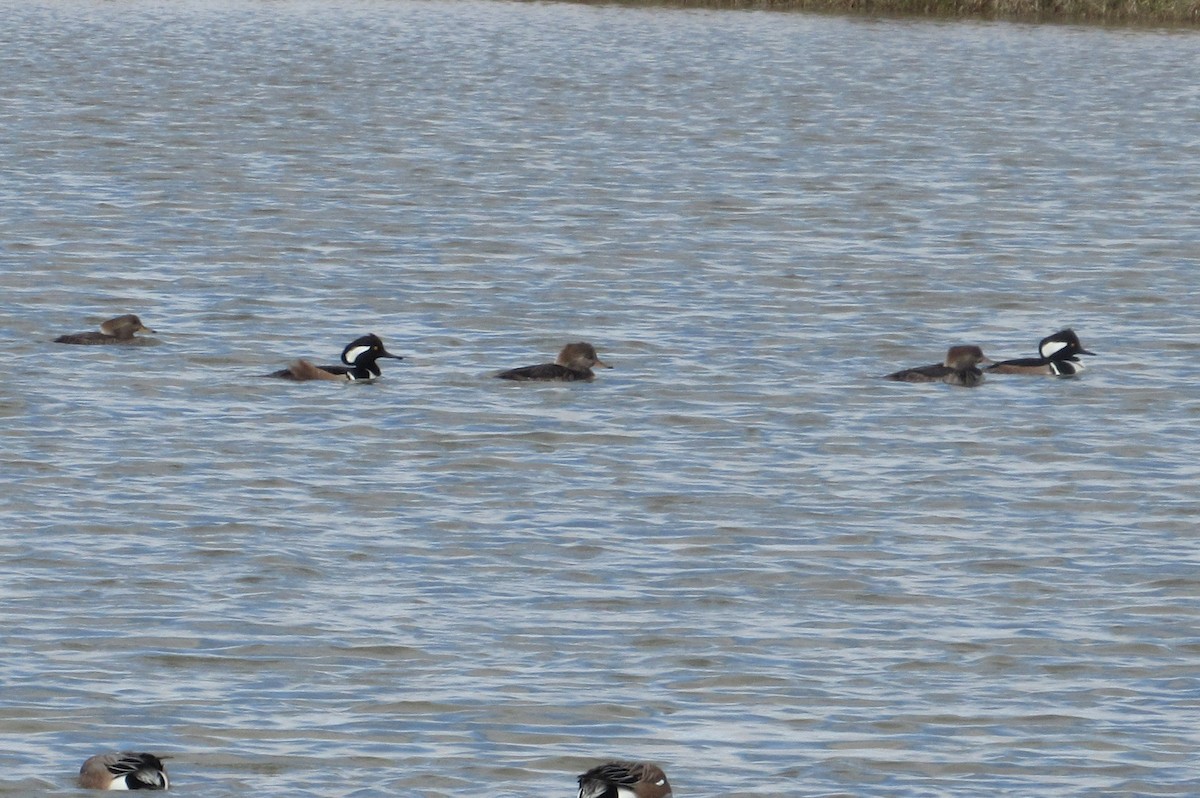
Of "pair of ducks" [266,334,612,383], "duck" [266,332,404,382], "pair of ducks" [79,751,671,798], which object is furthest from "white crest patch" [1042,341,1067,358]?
"pair of ducks" [79,751,671,798]

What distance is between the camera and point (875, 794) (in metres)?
8.54

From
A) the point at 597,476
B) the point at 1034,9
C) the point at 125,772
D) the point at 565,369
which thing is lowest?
the point at 597,476

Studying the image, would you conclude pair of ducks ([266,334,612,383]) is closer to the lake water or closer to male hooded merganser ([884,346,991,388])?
the lake water

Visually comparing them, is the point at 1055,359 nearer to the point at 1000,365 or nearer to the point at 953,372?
the point at 1000,365

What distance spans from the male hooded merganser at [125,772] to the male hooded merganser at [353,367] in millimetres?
8196

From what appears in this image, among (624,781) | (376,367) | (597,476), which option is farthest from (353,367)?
(624,781)

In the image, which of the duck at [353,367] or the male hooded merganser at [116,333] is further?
the male hooded merganser at [116,333]

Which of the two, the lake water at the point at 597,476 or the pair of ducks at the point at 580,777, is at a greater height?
the pair of ducks at the point at 580,777

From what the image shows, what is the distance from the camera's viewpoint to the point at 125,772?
7996 mm

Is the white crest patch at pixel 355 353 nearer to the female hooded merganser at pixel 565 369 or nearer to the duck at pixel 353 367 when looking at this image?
the duck at pixel 353 367

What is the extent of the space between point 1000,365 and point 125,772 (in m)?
10.6

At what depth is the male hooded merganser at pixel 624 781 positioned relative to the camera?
7.84m

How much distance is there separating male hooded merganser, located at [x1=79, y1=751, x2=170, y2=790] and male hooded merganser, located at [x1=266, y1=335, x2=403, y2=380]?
26.9 ft

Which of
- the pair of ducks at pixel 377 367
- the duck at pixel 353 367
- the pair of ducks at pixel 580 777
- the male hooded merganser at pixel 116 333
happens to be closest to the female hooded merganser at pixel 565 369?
the pair of ducks at pixel 377 367
